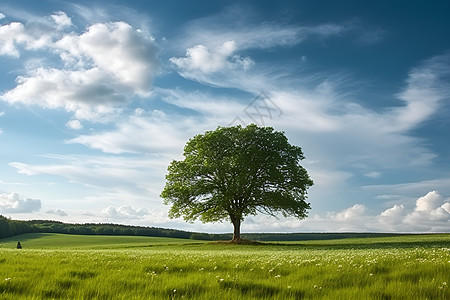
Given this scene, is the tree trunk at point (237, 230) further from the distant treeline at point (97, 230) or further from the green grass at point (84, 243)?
the distant treeline at point (97, 230)

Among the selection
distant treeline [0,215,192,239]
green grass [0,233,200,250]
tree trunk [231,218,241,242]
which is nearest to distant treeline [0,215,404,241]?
distant treeline [0,215,192,239]

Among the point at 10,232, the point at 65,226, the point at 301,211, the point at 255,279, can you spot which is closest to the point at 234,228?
the point at 301,211

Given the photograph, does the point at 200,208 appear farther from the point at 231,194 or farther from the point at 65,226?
the point at 65,226

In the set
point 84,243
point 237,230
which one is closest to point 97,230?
point 84,243

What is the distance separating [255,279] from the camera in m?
8.70

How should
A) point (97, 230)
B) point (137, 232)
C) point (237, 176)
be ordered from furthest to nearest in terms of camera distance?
point (97, 230) → point (137, 232) → point (237, 176)

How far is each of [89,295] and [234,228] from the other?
50776 mm

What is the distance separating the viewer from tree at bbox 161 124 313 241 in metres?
53.8

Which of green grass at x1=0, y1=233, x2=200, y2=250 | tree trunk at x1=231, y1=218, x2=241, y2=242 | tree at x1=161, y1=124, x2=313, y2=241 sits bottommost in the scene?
green grass at x1=0, y1=233, x2=200, y2=250

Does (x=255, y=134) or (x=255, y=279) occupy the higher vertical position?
(x=255, y=134)

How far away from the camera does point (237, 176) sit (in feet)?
174

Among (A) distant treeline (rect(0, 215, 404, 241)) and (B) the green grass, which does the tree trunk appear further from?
(A) distant treeline (rect(0, 215, 404, 241))

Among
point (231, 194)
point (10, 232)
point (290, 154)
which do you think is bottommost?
point (10, 232)

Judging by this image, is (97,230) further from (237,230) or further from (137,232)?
(237,230)
